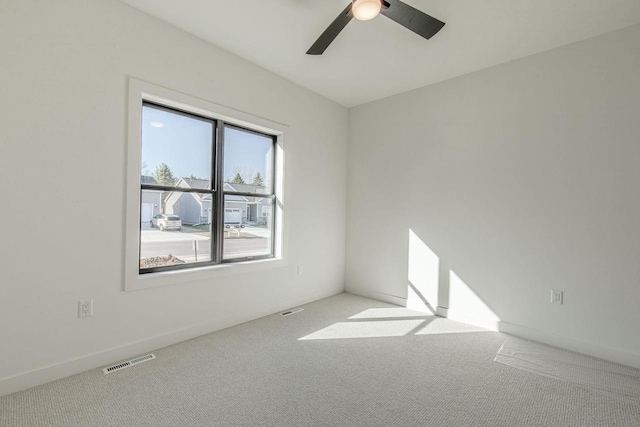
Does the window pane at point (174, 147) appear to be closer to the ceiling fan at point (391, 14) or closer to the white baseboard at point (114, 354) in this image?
the white baseboard at point (114, 354)

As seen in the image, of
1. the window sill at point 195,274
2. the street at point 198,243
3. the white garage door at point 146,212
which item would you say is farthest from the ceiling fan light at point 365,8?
the window sill at point 195,274

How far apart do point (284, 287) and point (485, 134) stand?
9.51 feet

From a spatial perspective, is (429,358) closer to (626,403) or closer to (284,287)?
(626,403)

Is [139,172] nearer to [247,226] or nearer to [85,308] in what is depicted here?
[85,308]

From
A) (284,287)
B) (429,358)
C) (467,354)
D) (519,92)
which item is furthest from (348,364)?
(519,92)

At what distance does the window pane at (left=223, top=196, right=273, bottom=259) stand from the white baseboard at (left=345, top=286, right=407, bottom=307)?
151 cm

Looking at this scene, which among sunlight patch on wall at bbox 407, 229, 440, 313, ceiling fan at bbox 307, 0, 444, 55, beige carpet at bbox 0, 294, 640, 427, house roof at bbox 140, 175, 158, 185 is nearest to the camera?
beige carpet at bbox 0, 294, 640, 427

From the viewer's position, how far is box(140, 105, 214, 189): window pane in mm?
2584

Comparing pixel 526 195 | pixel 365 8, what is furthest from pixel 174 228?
pixel 526 195

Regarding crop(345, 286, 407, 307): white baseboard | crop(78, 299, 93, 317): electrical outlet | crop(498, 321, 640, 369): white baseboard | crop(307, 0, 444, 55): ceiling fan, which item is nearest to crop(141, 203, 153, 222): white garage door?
crop(78, 299, 93, 317): electrical outlet

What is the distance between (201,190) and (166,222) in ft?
1.48

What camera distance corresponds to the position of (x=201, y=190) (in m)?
2.94

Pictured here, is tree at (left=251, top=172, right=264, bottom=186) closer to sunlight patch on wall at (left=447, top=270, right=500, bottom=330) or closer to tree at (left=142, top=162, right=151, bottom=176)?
tree at (left=142, top=162, right=151, bottom=176)

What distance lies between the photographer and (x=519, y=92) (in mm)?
2979
